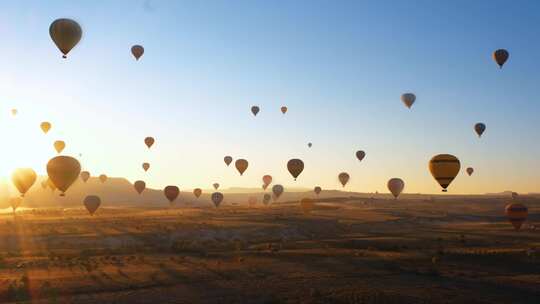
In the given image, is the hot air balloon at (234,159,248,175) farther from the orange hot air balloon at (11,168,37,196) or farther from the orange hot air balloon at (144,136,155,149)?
the orange hot air balloon at (11,168,37,196)

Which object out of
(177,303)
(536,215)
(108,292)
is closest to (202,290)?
(177,303)

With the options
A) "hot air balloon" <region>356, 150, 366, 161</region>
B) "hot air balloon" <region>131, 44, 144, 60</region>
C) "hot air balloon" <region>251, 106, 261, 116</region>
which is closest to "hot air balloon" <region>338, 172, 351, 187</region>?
"hot air balloon" <region>356, 150, 366, 161</region>

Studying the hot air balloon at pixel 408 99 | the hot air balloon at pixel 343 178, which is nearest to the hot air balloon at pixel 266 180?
the hot air balloon at pixel 343 178

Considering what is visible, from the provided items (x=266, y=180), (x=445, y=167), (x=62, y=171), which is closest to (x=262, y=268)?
(x=62, y=171)

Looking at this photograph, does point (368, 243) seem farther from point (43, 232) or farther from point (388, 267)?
point (43, 232)

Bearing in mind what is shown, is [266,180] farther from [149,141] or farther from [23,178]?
[23,178]

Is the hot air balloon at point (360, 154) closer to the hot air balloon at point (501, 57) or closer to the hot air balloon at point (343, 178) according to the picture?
the hot air balloon at point (343, 178)
